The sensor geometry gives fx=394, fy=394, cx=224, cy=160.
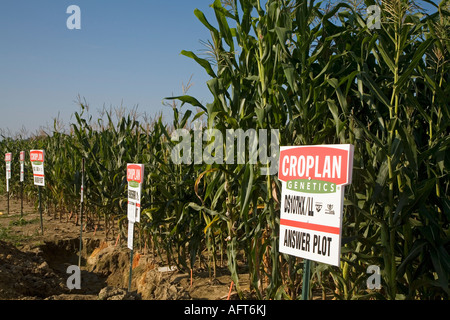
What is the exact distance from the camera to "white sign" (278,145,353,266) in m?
1.95

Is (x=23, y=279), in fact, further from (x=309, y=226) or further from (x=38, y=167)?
(x=309, y=226)

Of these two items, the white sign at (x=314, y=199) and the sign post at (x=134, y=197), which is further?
the sign post at (x=134, y=197)

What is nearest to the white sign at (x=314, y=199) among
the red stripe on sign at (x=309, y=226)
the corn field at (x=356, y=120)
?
the red stripe on sign at (x=309, y=226)

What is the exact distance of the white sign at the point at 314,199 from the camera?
1.95 metres

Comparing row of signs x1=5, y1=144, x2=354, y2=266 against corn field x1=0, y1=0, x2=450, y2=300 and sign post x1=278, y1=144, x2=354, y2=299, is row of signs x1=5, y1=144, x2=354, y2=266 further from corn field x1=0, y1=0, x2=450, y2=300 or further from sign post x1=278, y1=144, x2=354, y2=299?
corn field x1=0, y1=0, x2=450, y2=300

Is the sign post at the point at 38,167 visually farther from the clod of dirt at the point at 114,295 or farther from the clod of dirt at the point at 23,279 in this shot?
the clod of dirt at the point at 114,295

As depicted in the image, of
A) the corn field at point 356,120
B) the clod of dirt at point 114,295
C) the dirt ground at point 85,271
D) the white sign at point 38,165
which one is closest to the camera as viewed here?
the corn field at point 356,120

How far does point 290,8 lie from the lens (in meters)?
3.08

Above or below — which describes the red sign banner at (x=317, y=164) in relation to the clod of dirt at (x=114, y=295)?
above

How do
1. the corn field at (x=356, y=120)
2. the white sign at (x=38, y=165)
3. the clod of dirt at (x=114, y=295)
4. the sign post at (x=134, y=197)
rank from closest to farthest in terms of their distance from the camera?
the corn field at (x=356, y=120), the clod of dirt at (x=114, y=295), the sign post at (x=134, y=197), the white sign at (x=38, y=165)

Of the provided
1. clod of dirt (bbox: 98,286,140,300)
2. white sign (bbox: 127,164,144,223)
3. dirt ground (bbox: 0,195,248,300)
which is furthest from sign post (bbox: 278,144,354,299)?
white sign (bbox: 127,164,144,223)

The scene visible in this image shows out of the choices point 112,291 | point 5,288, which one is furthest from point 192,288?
point 5,288
